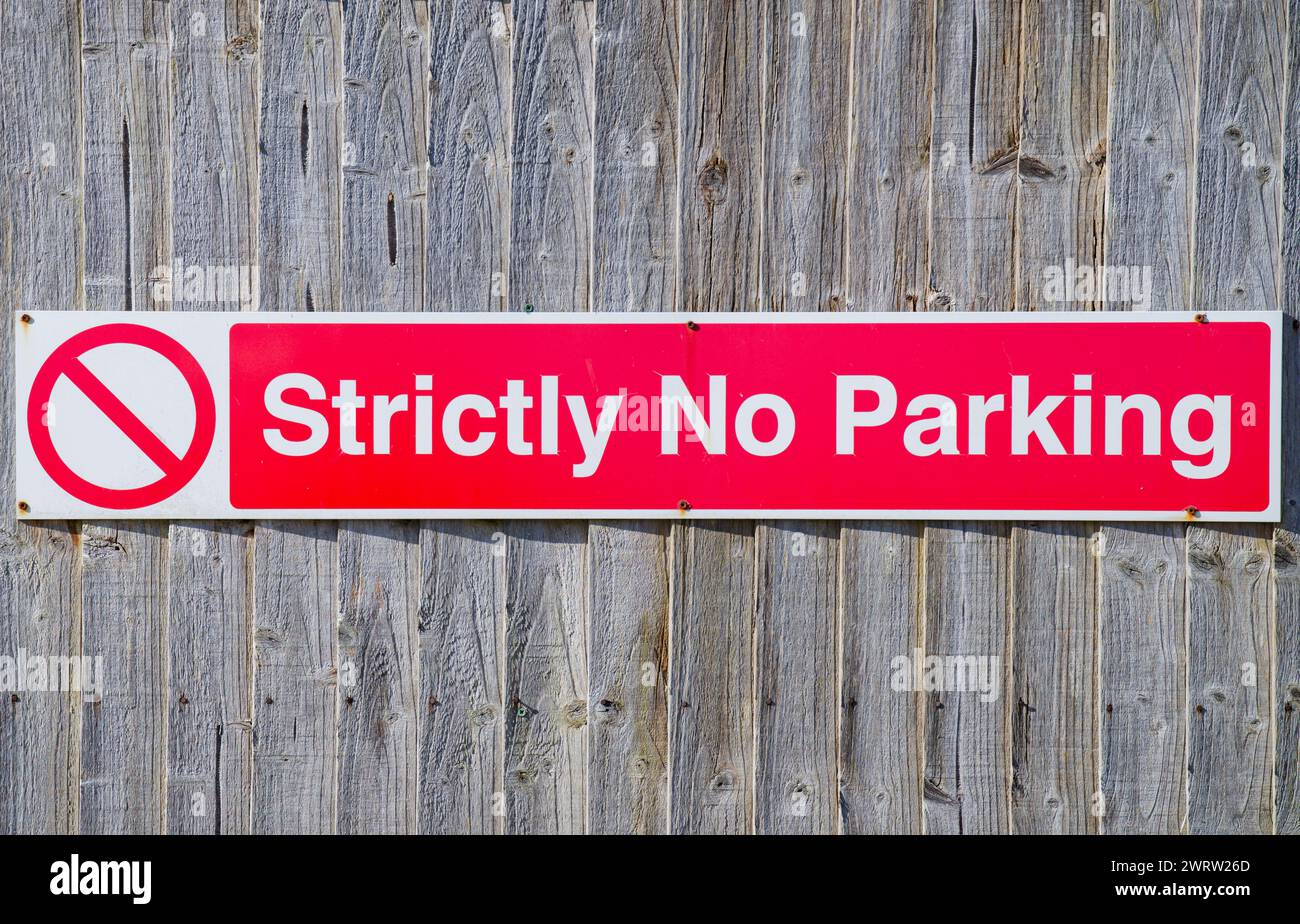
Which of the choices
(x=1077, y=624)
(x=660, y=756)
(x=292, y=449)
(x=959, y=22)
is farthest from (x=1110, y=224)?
(x=292, y=449)

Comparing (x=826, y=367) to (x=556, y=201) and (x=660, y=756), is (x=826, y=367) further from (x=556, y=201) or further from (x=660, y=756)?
(x=660, y=756)

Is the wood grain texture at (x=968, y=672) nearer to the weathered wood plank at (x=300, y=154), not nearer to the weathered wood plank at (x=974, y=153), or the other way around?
the weathered wood plank at (x=974, y=153)

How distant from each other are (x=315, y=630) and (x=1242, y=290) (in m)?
1.86

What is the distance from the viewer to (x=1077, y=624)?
5.44ft

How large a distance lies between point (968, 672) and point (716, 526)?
552 mm

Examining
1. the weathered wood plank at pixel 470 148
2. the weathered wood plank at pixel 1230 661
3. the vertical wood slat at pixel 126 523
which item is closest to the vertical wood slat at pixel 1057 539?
the weathered wood plank at pixel 1230 661

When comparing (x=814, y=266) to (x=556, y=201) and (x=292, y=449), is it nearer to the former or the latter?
(x=556, y=201)

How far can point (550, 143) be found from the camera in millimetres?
1647

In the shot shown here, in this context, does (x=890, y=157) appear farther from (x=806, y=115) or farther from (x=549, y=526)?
(x=549, y=526)

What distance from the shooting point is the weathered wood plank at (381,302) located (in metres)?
1.65

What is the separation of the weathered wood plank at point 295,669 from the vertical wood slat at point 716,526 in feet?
2.16

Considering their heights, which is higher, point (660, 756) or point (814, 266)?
point (814, 266)

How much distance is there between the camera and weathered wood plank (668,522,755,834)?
1663 millimetres
